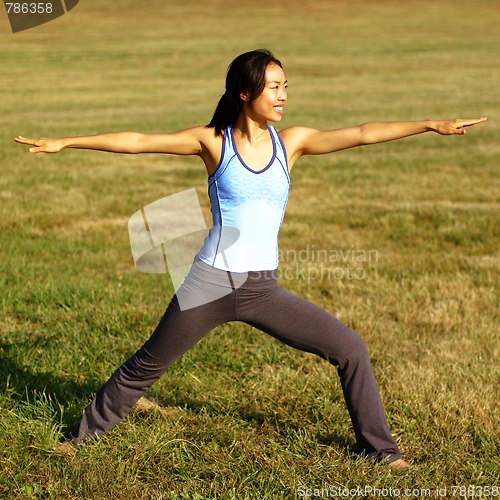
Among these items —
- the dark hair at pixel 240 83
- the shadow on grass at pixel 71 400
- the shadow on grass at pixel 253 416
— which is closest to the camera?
the dark hair at pixel 240 83

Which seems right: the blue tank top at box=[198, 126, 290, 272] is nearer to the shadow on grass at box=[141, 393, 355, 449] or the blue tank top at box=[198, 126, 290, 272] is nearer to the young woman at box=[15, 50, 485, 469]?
the young woman at box=[15, 50, 485, 469]

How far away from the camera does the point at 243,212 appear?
411 centimetres

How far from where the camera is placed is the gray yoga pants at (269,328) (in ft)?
13.6

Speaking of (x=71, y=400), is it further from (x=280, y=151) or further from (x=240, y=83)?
(x=240, y=83)

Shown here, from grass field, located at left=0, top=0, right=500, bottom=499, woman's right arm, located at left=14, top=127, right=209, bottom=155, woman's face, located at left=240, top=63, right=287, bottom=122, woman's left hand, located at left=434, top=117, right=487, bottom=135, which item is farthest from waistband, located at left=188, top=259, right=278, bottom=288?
woman's left hand, located at left=434, top=117, right=487, bottom=135

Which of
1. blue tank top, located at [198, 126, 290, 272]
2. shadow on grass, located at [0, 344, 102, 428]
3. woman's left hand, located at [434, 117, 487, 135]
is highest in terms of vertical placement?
woman's left hand, located at [434, 117, 487, 135]

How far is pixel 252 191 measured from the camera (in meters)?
4.09

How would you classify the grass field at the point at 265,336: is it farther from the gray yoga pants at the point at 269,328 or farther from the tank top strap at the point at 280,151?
the tank top strap at the point at 280,151

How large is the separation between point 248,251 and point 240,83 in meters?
0.84

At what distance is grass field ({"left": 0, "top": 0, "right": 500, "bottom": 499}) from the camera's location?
4281mm

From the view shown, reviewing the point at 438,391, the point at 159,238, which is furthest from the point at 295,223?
the point at 438,391

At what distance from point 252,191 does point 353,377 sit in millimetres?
1083

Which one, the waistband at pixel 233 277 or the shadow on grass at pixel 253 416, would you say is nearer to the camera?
the waistband at pixel 233 277

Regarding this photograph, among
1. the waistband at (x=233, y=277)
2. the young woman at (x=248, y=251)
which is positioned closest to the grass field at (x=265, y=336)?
the young woman at (x=248, y=251)
